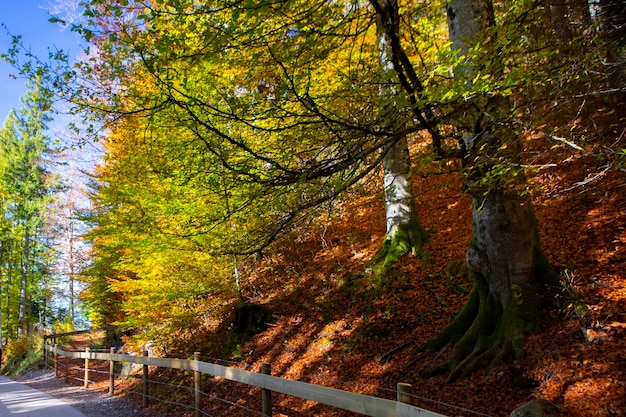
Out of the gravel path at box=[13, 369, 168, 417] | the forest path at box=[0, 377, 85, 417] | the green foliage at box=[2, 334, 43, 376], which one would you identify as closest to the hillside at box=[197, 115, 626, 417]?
the gravel path at box=[13, 369, 168, 417]

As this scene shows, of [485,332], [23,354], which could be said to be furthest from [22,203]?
[485,332]

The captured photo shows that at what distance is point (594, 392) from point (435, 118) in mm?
2960

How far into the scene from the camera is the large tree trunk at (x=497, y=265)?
460 cm

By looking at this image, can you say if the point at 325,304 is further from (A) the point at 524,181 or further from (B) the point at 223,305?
(A) the point at 524,181

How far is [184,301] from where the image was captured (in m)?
8.97

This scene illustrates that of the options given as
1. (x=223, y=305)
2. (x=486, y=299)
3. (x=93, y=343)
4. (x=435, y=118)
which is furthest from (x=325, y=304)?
(x=93, y=343)

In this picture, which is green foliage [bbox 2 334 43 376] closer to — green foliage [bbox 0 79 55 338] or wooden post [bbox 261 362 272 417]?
green foliage [bbox 0 79 55 338]

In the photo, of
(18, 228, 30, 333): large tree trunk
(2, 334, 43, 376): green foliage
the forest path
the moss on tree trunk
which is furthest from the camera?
(18, 228, 30, 333): large tree trunk

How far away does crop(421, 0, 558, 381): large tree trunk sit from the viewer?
460cm

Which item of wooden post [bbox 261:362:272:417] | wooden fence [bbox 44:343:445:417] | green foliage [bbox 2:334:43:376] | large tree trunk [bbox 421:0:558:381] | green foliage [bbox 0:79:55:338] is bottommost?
green foliage [bbox 2:334:43:376]

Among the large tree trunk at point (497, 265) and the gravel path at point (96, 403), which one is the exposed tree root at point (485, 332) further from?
the gravel path at point (96, 403)

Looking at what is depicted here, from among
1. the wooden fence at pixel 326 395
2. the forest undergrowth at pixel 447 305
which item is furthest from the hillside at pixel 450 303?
the wooden fence at pixel 326 395

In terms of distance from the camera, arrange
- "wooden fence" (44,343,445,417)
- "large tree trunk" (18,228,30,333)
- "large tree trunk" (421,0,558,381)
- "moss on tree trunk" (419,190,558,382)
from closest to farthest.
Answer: "wooden fence" (44,343,445,417)
"large tree trunk" (421,0,558,381)
"moss on tree trunk" (419,190,558,382)
"large tree trunk" (18,228,30,333)

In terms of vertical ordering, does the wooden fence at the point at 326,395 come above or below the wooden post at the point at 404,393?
below
